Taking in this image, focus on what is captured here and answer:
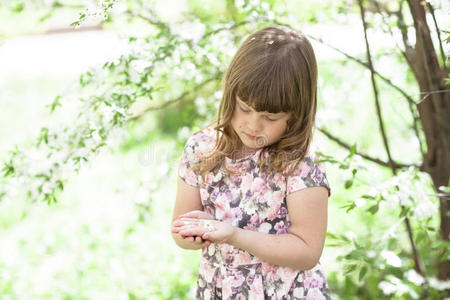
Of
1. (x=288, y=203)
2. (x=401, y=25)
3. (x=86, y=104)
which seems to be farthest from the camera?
(x=401, y=25)

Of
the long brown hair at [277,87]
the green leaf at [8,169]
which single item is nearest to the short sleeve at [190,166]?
the long brown hair at [277,87]

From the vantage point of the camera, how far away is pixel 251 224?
1774 mm

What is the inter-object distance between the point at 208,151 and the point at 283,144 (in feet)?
0.81

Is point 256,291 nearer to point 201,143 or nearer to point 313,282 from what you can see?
point 313,282

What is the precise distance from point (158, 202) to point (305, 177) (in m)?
2.72

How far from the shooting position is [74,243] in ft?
12.7

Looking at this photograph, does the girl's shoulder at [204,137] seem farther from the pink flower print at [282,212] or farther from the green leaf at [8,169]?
the green leaf at [8,169]

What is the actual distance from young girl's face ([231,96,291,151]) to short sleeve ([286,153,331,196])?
0.35 ft

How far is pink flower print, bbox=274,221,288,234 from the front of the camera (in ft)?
5.80

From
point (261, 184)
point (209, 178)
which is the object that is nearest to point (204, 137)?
point (209, 178)

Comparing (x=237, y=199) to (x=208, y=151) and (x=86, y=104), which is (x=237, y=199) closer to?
(x=208, y=151)

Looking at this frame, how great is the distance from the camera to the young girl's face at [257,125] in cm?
164

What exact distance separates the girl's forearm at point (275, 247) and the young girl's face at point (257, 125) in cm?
25

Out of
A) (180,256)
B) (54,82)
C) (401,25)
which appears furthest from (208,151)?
(54,82)
